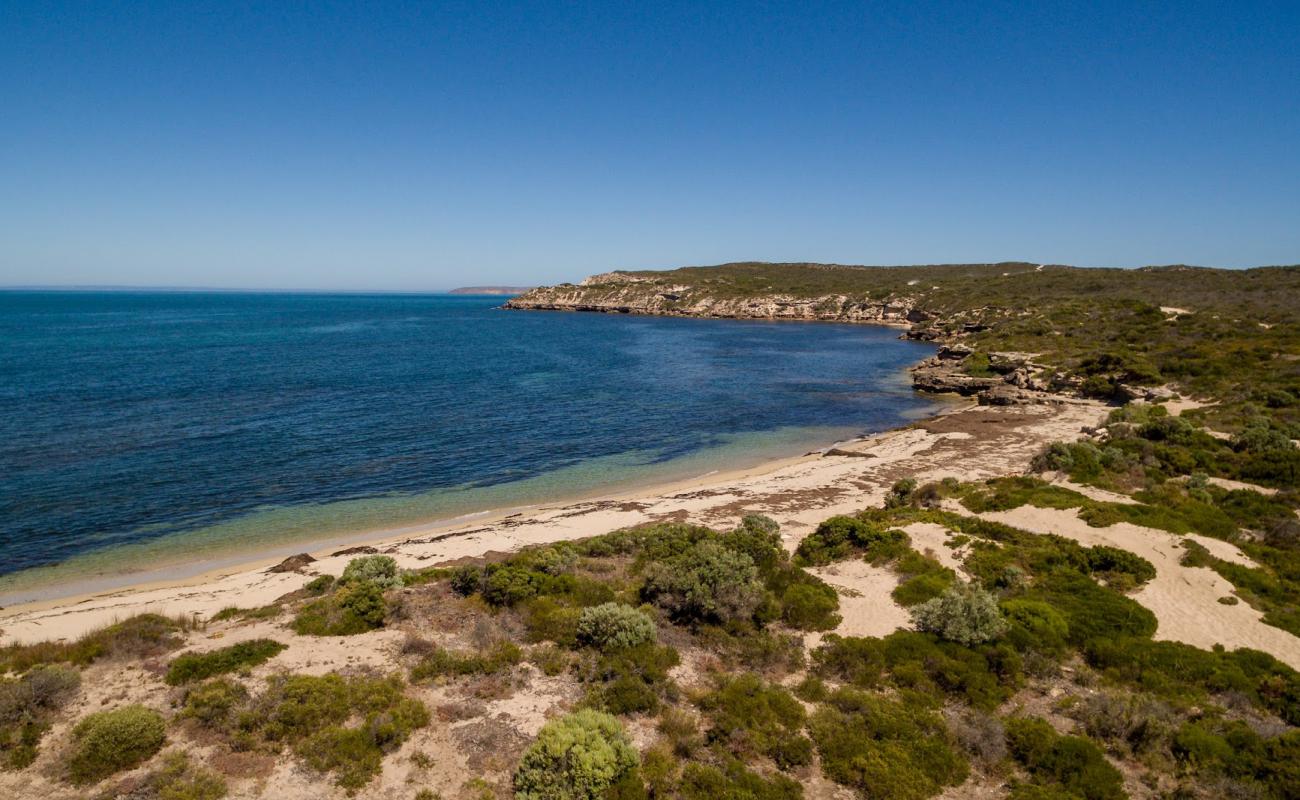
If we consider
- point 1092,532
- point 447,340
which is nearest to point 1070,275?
point 447,340

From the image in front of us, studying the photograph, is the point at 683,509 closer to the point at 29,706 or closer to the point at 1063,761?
the point at 1063,761

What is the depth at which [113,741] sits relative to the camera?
9.48 m

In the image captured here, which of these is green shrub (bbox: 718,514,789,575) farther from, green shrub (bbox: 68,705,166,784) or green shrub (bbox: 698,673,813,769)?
green shrub (bbox: 68,705,166,784)

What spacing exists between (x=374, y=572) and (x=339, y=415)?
109ft

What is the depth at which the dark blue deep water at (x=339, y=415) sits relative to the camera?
2883cm

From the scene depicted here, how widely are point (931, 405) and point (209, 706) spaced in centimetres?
5655

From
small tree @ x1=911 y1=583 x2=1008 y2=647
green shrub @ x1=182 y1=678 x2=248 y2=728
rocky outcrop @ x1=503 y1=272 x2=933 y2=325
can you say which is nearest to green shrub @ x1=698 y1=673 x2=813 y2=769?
small tree @ x1=911 y1=583 x2=1008 y2=647

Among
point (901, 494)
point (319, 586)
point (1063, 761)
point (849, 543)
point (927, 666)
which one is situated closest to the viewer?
point (1063, 761)

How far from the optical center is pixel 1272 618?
14.6 m

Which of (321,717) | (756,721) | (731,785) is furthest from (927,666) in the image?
(321,717)

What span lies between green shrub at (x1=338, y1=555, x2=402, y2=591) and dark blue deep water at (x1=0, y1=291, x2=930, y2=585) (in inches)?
432

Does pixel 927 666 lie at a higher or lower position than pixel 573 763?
lower

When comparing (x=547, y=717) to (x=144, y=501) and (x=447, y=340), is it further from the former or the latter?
(x=447, y=340)

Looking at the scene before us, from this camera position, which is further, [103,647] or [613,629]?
[613,629]
